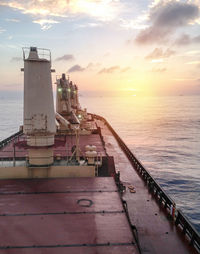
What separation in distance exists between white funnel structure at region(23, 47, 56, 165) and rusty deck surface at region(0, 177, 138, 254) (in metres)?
2.66

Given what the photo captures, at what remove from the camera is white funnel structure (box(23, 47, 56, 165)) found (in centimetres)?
1360

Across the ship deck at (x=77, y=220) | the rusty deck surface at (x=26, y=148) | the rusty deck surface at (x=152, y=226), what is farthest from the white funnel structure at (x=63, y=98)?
the ship deck at (x=77, y=220)

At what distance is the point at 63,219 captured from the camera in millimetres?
8406

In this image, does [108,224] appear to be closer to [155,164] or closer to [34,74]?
[34,74]

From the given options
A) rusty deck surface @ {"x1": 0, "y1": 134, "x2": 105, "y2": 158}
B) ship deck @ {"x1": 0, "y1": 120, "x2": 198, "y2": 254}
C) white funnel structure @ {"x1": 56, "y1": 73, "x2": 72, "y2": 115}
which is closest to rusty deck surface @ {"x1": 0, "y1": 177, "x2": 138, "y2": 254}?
ship deck @ {"x1": 0, "y1": 120, "x2": 198, "y2": 254}

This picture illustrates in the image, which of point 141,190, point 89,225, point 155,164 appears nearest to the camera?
point 89,225

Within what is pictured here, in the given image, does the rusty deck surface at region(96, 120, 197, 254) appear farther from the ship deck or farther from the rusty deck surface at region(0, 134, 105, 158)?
the rusty deck surface at region(0, 134, 105, 158)

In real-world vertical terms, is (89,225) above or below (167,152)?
above

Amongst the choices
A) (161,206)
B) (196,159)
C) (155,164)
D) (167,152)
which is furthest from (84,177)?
(167,152)

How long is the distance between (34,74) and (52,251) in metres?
10.3

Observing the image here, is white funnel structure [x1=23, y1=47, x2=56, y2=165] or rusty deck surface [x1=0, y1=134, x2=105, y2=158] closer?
white funnel structure [x1=23, y1=47, x2=56, y2=165]

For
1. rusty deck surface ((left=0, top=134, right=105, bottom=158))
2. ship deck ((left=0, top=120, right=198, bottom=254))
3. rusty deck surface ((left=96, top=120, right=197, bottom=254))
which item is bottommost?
rusty deck surface ((left=96, top=120, right=197, bottom=254))

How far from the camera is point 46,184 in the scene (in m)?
12.3

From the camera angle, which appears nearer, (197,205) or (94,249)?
(94,249)
